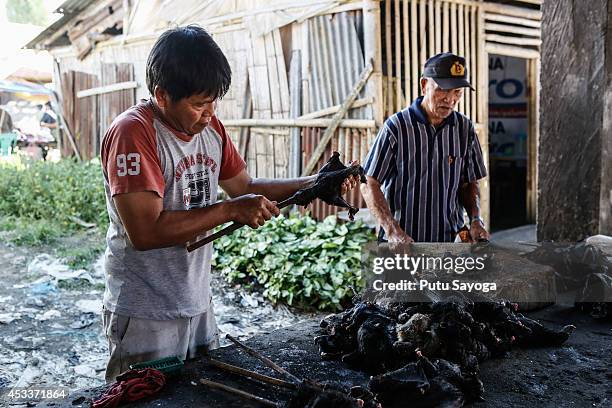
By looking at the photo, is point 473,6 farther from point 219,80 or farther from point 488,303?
point 219,80

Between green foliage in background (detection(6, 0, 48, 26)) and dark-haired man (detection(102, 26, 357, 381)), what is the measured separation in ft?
132

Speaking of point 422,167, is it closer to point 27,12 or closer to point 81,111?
point 81,111

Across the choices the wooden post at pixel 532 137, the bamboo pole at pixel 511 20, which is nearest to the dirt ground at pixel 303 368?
the bamboo pole at pixel 511 20

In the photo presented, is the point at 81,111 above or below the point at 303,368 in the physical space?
above

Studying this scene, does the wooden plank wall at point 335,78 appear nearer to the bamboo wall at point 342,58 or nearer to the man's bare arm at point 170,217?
the bamboo wall at point 342,58

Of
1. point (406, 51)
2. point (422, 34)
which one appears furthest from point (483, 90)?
point (406, 51)

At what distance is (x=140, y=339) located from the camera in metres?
2.55

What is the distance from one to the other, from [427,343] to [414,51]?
6.27 meters

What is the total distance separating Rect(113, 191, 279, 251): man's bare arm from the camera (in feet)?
7.17

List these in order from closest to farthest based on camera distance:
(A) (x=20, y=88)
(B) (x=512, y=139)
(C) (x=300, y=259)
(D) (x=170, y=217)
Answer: (D) (x=170, y=217) → (C) (x=300, y=259) → (B) (x=512, y=139) → (A) (x=20, y=88)

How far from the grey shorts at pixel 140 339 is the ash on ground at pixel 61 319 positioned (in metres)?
2.54

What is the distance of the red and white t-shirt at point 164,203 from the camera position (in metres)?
2.27

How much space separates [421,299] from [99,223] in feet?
27.7

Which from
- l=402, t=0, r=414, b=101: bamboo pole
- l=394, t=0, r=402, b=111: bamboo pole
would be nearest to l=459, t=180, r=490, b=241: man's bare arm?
l=394, t=0, r=402, b=111: bamboo pole
